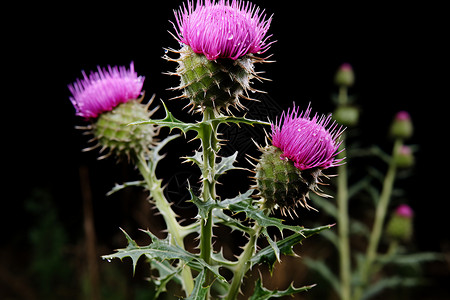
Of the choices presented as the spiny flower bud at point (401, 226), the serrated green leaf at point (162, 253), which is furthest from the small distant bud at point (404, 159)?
the serrated green leaf at point (162, 253)

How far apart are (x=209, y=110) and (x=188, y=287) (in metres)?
0.83

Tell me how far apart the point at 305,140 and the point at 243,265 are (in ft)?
2.03

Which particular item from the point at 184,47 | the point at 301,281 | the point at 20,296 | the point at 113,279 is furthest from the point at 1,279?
the point at 184,47

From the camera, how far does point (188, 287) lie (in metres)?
2.09

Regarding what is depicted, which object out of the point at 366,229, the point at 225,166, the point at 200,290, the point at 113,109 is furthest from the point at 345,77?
the point at 200,290

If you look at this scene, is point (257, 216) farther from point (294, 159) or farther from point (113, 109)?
point (113, 109)

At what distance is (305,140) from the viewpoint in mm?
1940

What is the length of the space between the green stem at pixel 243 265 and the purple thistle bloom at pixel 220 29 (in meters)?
0.76

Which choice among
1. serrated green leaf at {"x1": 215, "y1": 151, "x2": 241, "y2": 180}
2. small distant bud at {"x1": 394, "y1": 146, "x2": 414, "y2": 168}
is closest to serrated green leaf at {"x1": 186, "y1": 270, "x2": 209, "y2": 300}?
serrated green leaf at {"x1": 215, "y1": 151, "x2": 241, "y2": 180}

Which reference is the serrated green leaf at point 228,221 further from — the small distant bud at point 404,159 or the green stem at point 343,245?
the small distant bud at point 404,159

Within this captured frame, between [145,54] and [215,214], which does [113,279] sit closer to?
[145,54]

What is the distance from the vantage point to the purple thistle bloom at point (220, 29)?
1.79 metres

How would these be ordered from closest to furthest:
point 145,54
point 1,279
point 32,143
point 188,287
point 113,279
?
point 188,287, point 145,54, point 113,279, point 1,279, point 32,143

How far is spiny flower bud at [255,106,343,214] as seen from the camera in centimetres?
196
